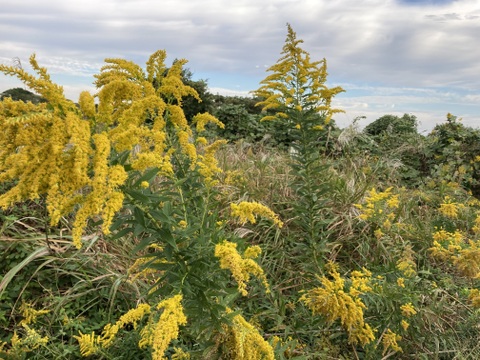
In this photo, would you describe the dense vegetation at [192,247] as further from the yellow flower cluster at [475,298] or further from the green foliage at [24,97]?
the green foliage at [24,97]

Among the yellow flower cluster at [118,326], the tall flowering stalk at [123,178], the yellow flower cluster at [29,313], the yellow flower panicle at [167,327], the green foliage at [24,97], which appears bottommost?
the yellow flower cluster at [29,313]

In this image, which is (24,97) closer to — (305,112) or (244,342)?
(305,112)

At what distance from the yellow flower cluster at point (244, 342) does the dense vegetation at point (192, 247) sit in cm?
1

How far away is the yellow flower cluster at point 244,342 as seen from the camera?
87.8 inches

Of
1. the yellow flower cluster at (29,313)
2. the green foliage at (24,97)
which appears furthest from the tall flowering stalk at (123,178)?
the yellow flower cluster at (29,313)

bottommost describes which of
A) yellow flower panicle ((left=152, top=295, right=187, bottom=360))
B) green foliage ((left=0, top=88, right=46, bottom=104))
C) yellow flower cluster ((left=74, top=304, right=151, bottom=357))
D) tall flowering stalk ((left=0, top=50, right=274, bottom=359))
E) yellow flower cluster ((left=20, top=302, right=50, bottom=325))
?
yellow flower cluster ((left=20, top=302, right=50, bottom=325))

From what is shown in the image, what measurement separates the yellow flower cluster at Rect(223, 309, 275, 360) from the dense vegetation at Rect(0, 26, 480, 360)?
1 cm

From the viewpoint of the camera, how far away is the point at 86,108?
1.82 m

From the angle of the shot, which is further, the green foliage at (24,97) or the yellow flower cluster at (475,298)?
the yellow flower cluster at (475,298)

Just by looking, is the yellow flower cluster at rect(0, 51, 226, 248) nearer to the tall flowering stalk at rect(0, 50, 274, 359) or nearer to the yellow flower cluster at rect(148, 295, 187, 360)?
the tall flowering stalk at rect(0, 50, 274, 359)

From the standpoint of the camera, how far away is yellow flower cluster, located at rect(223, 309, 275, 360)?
2230mm

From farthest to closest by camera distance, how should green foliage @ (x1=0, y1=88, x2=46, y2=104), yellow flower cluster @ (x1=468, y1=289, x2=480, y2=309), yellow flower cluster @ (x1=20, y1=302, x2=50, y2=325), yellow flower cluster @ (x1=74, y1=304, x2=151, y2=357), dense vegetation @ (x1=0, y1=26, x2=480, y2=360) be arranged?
yellow flower cluster @ (x1=20, y1=302, x2=50, y2=325), yellow flower cluster @ (x1=468, y1=289, x2=480, y2=309), yellow flower cluster @ (x1=74, y1=304, x2=151, y2=357), green foliage @ (x1=0, y1=88, x2=46, y2=104), dense vegetation @ (x1=0, y1=26, x2=480, y2=360)

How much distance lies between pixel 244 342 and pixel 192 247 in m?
0.64

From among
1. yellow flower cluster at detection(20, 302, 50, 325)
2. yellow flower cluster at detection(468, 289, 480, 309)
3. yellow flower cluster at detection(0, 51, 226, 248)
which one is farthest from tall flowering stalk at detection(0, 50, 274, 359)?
yellow flower cluster at detection(468, 289, 480, 309)
